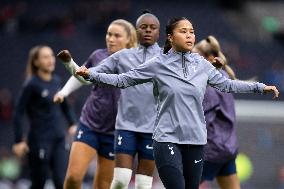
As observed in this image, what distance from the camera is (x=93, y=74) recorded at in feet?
25.1

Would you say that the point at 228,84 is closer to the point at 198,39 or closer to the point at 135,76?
the point at 135,76

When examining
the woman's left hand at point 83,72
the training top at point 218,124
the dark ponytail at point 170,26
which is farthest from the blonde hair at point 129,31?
the woman's left hand at point 83,72

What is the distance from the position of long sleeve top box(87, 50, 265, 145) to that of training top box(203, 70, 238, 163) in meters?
1.86

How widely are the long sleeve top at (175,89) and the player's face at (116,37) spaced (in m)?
1.83

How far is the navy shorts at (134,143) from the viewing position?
356 inches

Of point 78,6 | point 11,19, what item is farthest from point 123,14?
point 11,19

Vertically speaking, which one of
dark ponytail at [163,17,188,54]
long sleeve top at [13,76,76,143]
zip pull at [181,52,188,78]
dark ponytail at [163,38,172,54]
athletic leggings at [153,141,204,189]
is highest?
dark ponytail at [163,17,188,54]

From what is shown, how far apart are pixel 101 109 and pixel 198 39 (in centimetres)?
1596

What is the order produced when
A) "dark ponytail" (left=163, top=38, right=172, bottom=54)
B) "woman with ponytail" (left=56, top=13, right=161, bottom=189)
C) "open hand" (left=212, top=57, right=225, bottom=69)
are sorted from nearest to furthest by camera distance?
"dark ponytail" (left=163, top=38, right=172, bottom=54)
"open hand" (left=212, top=57, right=225, bottom=69)
"woman with ponytail" (left=56, top=13, right=161, bottom=189)

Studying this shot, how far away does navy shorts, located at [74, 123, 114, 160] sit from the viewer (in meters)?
9.70

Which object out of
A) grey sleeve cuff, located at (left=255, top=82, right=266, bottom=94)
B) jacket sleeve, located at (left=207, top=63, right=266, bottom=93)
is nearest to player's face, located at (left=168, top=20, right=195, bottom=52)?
jacket sleeve, located at (left=207, top=63, right=266, bottom=93)

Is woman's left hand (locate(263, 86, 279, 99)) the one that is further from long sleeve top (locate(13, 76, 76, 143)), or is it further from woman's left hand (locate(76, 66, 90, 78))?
long sleeve top (locate(13, 76, 76, 143))

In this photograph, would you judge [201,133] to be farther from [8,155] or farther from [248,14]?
[248,14]

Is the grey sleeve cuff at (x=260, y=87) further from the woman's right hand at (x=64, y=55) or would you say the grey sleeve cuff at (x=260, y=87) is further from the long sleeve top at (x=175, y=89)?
the woman's right hand at (x=64, y=55)
